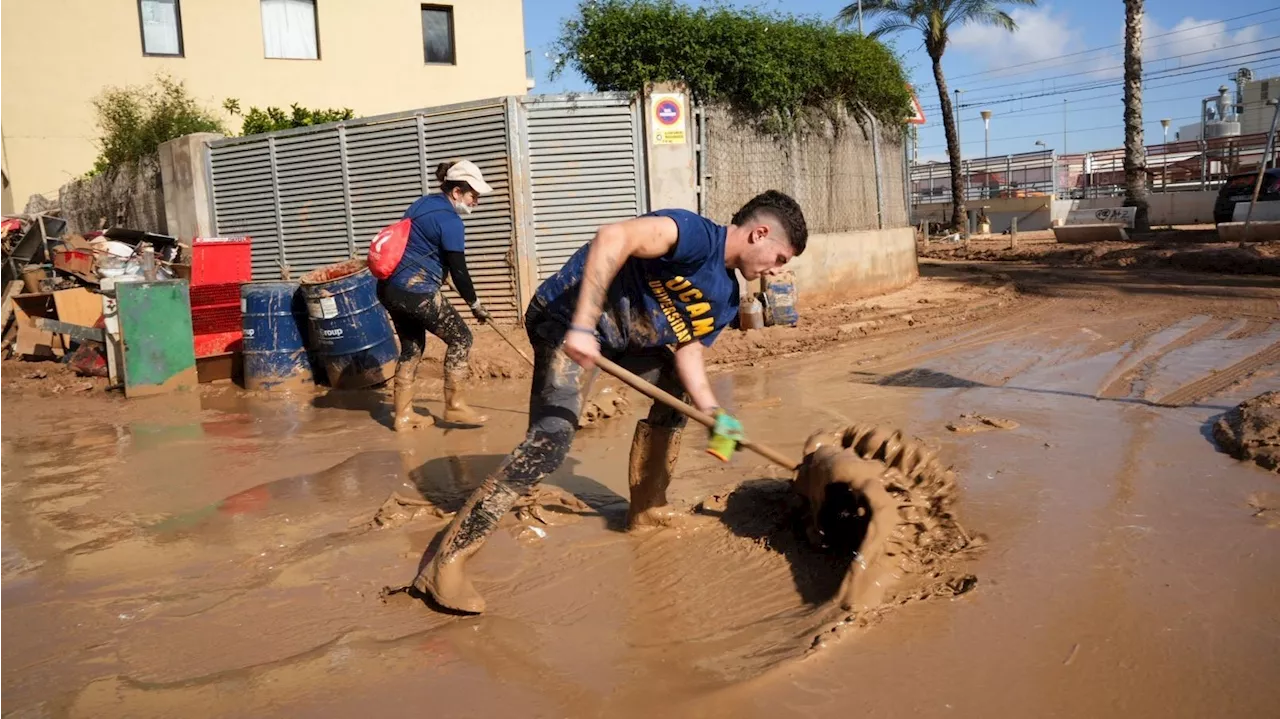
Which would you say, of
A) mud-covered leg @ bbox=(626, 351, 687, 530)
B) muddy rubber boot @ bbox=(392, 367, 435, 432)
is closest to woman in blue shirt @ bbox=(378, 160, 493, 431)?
muddy rubber boot @ bbox=(392, 367, 435, 432)

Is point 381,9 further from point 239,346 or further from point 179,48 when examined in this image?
point 239,346

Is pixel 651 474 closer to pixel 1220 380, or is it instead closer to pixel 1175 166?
pixel 1220 380

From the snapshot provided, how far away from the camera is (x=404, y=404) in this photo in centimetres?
638

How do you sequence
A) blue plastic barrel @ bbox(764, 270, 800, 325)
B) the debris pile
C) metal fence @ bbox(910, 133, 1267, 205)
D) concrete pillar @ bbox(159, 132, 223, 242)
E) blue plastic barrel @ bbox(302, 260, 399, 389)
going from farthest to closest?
metal fence @ bbox(910, 133, 1267, 205) → concrete pillar @ bbox(159, 132, 223, 242) → blue plastic barrel @ bbox(764, 270, 800, 325) → the debris pile → blue plastic barrel @ bbox(302, 260, 399, 389)

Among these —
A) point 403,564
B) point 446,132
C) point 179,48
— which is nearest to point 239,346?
point 446,132

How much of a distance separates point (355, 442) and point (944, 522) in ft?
12.8

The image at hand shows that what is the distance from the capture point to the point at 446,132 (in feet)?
33.1

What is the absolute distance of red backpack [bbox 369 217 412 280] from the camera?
5992 mm

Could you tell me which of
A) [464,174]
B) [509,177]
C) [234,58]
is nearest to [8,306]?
[509,177]

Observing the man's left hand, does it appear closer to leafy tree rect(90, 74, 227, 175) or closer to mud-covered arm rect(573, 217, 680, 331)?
mud-covered arm rect(573, 217, 680, 331)

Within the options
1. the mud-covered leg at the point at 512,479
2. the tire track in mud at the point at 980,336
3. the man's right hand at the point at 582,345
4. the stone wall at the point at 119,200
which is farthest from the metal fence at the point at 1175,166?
the man's right hand at the point at 582,345

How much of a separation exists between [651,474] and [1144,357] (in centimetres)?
503

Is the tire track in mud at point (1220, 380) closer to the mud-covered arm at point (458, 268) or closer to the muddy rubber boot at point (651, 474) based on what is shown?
the muddy rubber boot at point (651, 474)

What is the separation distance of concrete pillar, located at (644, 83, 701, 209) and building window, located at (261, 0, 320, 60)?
11.5m
